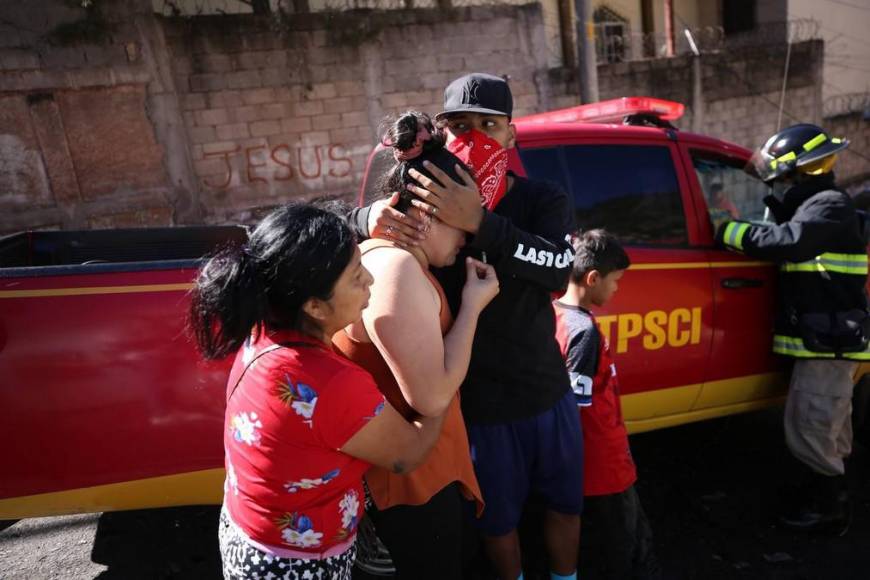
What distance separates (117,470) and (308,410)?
130 centimetres

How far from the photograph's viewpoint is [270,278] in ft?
4.22

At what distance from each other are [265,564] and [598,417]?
126 cm

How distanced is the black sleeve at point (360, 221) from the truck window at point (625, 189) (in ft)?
4.63

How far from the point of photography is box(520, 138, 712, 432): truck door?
9.25 feet

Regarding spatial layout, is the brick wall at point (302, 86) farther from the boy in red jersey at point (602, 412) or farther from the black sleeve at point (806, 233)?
the boy in red jersey at point (602, 412)

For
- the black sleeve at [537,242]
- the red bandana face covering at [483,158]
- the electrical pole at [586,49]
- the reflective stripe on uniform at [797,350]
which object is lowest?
the reflective stripe on uniform at [797,350]

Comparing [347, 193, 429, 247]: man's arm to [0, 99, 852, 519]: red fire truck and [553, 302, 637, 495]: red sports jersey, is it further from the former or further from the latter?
[553, 302, 637, 495]: red sports jersey

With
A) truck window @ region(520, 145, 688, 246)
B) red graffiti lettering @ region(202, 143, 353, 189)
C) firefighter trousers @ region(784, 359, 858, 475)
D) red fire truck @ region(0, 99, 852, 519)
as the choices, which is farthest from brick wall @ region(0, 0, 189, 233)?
firefighter trousers @ region(784, 359, 858, 475)

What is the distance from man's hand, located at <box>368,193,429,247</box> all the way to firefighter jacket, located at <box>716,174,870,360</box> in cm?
190

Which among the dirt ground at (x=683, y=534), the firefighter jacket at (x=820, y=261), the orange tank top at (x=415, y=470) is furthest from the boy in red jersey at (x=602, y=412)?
the firefighter jacket at (x=820, y=261)

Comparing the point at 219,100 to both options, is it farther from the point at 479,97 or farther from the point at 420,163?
the point at 420,163

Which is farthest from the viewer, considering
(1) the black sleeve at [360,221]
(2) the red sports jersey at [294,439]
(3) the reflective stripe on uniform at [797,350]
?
(3) the reflective stripe on uniform at [797,350]

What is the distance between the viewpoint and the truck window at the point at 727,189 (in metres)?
3.15

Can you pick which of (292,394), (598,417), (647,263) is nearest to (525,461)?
(598,417)
